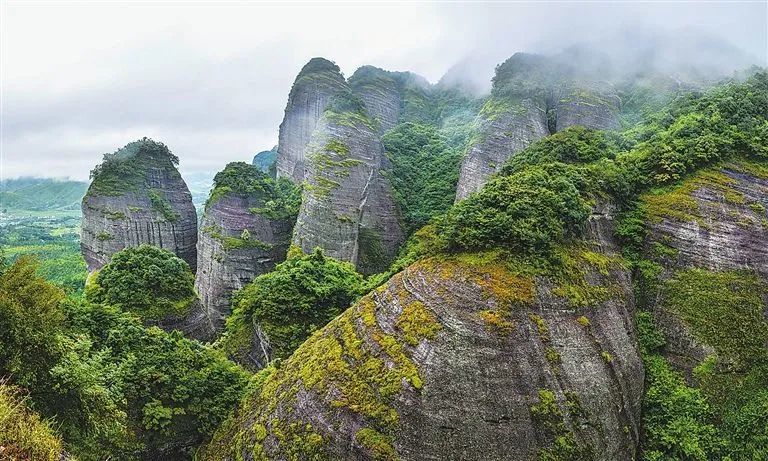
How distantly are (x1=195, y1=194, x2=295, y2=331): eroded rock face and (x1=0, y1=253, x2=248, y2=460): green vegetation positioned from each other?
2006 centimetres

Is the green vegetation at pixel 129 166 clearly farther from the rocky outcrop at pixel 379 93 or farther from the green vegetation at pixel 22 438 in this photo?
the green vegetation at pixel 22 438

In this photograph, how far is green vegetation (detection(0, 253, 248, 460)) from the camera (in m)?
11.5

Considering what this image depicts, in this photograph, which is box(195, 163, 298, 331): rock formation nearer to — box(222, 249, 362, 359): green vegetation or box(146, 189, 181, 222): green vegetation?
box(146, 189, 181, 222): green vegetation

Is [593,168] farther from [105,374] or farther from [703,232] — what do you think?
[105,374]

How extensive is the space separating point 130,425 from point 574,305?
1739 cm

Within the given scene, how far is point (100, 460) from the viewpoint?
13.3 meters

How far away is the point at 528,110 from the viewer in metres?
45.2

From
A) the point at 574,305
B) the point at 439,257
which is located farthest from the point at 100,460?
the point at 574,305

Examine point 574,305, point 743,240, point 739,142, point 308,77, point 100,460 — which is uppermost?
point 308,77

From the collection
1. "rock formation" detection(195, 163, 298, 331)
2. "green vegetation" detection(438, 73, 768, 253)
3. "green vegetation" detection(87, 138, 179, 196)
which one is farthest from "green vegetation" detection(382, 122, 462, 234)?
"green vegetation" detection(87, 138, 179, 196)

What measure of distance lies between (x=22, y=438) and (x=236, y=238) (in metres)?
34.0

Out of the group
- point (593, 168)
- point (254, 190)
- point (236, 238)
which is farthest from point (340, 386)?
point (254, 190)

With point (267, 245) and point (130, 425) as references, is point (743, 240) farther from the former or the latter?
point (267, 245)

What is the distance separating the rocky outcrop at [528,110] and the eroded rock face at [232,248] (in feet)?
61.2
